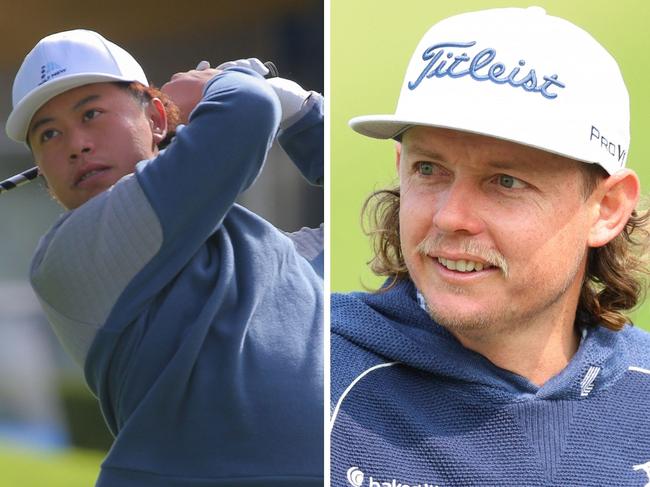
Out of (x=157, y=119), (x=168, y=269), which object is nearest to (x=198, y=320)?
(x=168, y=269)

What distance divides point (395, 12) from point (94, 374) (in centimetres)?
97

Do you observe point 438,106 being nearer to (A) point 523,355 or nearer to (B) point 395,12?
(B) point 395,12

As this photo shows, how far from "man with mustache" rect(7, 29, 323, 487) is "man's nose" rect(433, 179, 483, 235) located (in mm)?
368

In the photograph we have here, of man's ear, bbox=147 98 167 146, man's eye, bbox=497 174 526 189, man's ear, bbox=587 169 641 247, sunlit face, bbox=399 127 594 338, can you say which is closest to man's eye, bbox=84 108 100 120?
man's ear, bbox=147 98 167 146

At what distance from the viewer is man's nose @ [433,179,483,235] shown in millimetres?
1927

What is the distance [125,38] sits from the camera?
6.59 ft

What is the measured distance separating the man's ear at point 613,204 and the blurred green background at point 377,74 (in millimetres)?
178

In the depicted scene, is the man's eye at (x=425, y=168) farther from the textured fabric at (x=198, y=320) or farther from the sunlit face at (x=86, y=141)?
the sunlit face at (x=86, y=141)

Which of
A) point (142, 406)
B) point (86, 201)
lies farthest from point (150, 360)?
point (86, 201)

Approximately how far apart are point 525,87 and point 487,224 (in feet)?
0.86

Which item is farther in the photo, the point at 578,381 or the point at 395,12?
the point at 395,12

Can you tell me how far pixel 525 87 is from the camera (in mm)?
1865

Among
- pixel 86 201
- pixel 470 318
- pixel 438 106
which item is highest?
pixel 438 106

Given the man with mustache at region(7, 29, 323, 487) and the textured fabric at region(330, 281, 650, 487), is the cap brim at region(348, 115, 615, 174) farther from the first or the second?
the textured fabric at region(330, 281, 650, 487)
